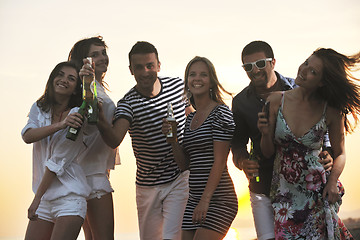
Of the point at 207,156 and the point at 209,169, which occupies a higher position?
the point at 207,156

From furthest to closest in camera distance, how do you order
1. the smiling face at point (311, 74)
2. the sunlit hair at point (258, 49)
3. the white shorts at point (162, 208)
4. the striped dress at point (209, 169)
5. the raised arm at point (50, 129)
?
the white shorts at point (162, 208)
the sunlit hair at point (258, 49)
the striped dress at point (209, 169)
the raised arm at point (50, 129)
the smiling face at point (311, 74)

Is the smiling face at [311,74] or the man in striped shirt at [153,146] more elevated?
the smiling face at [311,74]

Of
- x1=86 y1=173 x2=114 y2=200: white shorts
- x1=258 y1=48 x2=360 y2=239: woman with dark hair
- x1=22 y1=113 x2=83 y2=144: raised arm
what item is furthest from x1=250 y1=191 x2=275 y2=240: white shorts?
x1=22 y1=113 x2=83 y2=144: raised arm

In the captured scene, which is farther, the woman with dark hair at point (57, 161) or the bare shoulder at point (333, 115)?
the woman with dark hair at point (57, 161)

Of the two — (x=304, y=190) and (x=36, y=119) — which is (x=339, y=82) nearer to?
(x=304, y=190)

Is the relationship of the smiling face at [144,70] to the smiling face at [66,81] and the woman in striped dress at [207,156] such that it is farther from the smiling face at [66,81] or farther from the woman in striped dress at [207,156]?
the smiling face at [66,81]

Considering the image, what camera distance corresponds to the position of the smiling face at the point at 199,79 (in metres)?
4.53

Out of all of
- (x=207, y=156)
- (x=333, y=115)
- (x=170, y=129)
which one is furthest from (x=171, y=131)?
(x=333, y=115)

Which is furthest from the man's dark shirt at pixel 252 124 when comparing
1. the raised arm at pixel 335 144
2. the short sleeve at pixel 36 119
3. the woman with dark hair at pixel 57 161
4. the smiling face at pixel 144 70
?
the short sleeve at pixel 36 119

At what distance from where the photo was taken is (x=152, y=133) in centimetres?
486

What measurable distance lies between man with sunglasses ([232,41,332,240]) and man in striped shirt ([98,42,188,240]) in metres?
0.63

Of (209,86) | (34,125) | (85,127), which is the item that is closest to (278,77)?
(209,86)

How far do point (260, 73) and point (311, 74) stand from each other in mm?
630

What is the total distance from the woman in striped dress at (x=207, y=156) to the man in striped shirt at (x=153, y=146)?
0.32 m
